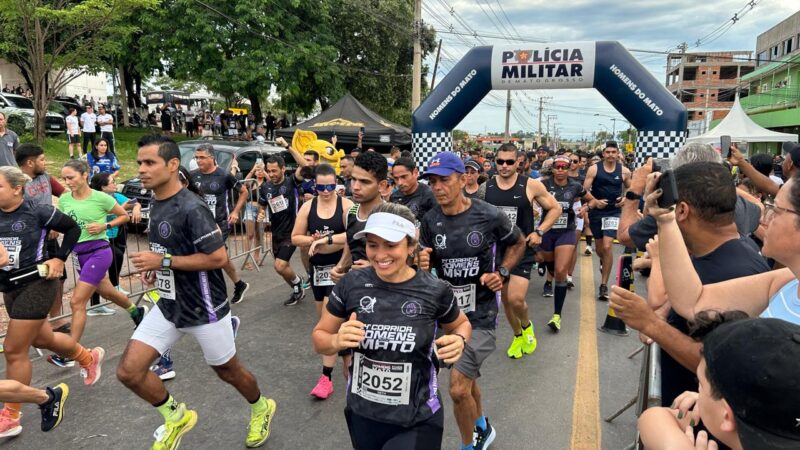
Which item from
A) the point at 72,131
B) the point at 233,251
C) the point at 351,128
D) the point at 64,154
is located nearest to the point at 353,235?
the point at 233,251

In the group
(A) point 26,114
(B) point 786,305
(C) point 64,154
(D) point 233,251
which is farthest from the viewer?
(A) point 26,114

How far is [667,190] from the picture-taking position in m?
2.08

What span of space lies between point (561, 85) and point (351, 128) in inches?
419

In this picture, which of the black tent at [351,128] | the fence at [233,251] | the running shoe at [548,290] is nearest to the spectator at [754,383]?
the running shoe at [548,290]

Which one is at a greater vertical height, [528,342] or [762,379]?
[762,379]

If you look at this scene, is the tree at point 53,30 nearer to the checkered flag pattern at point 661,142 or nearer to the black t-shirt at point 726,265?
the checkered flag pattern at point 661,142

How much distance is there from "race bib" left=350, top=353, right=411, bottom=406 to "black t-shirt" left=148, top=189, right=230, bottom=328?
1598mm

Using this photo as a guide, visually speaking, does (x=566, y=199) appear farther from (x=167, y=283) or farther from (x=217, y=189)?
(x=167, y=283)

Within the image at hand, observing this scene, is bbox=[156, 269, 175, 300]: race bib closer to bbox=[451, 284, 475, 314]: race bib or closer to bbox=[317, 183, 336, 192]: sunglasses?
bbox=[317, 183, 336, 192]: sunglasses

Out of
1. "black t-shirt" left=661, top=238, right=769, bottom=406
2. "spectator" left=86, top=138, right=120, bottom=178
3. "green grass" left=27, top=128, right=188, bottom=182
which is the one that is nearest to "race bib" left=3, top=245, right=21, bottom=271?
"black t-shirt" left=661, top=238, right=769, bottom=406

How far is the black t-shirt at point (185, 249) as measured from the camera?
3498 mm

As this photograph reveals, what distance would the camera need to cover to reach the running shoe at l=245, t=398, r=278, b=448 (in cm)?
357

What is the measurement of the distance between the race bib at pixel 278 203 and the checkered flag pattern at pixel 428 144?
14.4ft

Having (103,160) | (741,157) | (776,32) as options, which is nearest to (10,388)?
(741,157)
